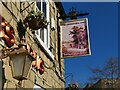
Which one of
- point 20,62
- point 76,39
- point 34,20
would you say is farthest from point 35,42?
point 76,39

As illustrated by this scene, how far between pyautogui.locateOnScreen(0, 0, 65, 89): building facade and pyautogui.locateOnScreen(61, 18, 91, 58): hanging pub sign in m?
0.34

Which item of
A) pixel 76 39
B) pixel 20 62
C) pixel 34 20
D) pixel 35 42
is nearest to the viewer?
pixel 20 62

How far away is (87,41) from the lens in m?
11.4

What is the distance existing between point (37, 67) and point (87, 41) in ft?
10.9

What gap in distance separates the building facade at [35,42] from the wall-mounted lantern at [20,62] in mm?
190

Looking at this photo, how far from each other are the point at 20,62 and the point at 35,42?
290 centimetres

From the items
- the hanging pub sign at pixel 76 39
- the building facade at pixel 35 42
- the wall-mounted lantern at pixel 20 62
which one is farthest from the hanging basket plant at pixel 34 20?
the hanging pub sign at pixel 76 39

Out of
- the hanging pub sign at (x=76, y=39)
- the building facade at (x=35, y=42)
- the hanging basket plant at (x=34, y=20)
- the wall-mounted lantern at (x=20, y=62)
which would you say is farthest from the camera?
the hanging pub sign at (x=76, y=39)

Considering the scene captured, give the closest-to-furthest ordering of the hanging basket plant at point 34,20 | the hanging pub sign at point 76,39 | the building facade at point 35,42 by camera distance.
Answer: the building facade at point 35,42, the hanging basket plant at point 34,20, the hanging pub sign at point 76,39

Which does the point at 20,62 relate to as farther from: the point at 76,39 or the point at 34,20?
the point at 76,39

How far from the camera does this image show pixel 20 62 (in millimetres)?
5945

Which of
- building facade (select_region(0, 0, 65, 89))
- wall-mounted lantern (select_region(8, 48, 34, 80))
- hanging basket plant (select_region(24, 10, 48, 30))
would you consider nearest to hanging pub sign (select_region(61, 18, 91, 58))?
building facade (select_region(0, 0, 65, 89))

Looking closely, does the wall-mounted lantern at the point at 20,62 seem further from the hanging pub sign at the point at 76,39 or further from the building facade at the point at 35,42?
the hanging pub sign at the point at 76,39

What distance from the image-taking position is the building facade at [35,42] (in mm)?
6594
